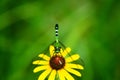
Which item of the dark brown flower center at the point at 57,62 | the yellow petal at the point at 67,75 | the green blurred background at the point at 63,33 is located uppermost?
the green blurred background at the point at 63,33

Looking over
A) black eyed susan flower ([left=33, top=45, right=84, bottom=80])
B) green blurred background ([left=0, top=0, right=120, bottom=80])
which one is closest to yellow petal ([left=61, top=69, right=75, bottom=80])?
black eyed susan flower ([left=33, top=45, right=84, bottom=80])

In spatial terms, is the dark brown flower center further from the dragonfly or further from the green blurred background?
the green blurred background

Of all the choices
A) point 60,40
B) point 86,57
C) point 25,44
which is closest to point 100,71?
point 86,57

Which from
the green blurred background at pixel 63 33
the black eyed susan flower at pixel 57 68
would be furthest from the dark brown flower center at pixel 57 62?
the green blurred background at pixel 63 33

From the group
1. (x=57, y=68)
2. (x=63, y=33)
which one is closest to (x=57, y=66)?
(x=57, y=68)

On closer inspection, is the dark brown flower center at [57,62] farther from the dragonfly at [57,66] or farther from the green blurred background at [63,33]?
the green blurred background at [63,33]

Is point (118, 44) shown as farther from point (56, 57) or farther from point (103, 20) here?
point (56, 57)

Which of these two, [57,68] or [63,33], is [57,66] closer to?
[57,68]
